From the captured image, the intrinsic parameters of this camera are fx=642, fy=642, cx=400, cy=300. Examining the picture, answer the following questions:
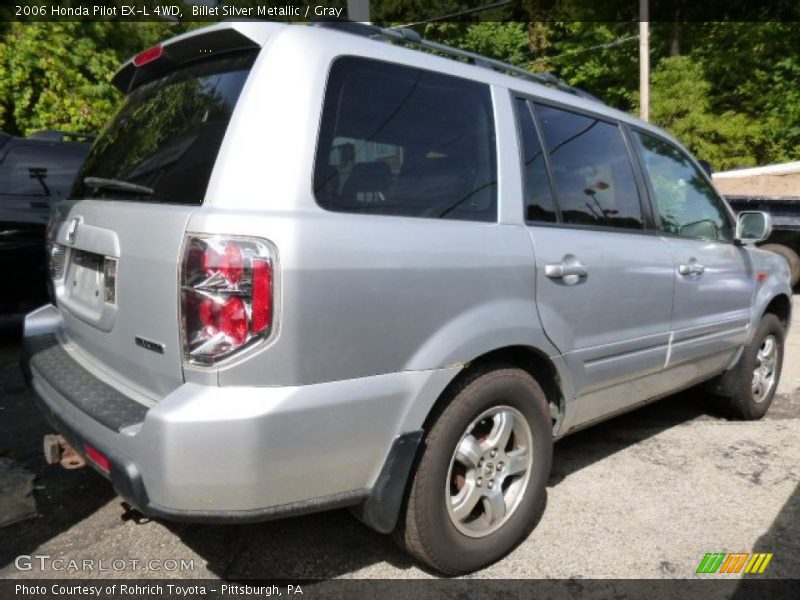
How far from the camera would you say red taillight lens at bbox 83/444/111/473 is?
1.96 m

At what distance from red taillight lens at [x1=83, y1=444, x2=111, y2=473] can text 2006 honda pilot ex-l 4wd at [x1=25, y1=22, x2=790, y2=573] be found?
0.4 inches

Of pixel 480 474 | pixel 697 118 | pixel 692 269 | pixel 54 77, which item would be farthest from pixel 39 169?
pixel 697 118

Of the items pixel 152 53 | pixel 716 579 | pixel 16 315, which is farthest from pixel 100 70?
pixel 716 579

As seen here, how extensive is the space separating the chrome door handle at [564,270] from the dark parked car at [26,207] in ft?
14.5

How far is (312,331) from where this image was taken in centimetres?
183

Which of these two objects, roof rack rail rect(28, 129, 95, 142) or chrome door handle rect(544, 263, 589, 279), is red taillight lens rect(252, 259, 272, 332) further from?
roof rack rail rect(28, 129, 95, 142)

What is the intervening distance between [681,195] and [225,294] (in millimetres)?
2824

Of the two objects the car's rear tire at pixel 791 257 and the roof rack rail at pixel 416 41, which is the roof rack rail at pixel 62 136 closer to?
the roof rack rail at pixel 416 41

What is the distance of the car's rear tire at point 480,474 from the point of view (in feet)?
7.20

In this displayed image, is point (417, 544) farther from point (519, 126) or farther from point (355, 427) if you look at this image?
point (519, 126)

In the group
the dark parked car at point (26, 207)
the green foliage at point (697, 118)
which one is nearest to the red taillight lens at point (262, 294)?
the dark parked car at point (26, 207)

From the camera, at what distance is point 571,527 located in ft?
9.32

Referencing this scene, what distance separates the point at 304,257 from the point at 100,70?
458 inches

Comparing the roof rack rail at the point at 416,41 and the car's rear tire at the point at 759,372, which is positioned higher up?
the roof rack rail at the point at 416,41
